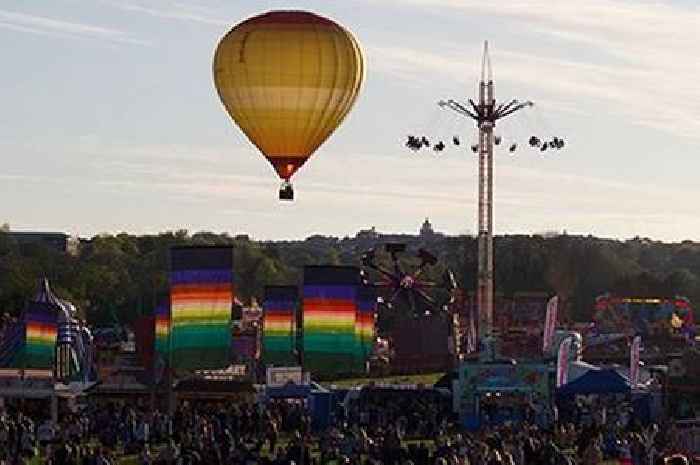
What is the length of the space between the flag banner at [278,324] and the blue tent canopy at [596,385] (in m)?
5.89

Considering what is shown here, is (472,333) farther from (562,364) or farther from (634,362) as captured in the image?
(562,364)

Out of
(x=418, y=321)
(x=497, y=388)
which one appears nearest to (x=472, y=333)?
(x=418, y=321)

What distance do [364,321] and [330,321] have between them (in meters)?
2.41

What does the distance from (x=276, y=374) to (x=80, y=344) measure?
9685 millimetres

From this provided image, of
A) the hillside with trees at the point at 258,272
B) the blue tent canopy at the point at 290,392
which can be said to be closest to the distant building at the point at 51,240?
the hillside with trees at the point at 258,272

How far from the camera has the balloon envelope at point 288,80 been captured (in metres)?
32.3

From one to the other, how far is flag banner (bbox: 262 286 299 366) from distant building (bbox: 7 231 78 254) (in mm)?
86484

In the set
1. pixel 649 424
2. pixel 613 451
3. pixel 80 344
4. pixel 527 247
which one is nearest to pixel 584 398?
pixel 649 424

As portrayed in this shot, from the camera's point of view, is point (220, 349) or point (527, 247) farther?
point (527, 247)

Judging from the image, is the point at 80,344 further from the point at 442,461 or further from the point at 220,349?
the point at 442,461

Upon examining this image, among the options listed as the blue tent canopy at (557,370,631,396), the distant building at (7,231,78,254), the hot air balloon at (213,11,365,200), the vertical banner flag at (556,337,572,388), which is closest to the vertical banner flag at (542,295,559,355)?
the vertical banner flag at (556,337,572,388)

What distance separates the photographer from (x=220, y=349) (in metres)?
33.5

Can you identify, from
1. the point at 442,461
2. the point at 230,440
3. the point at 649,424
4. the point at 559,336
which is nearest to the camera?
the point at 442,461

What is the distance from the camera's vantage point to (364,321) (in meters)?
39.5
